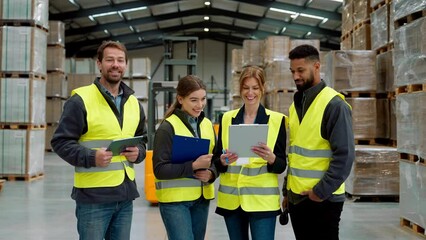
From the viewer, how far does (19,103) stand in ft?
31.3

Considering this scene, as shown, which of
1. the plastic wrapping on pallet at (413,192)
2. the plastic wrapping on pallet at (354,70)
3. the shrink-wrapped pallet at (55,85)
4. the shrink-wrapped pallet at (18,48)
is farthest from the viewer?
the shrink-wrapped pallet at (55,85)

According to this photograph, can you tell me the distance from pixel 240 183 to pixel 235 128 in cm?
40

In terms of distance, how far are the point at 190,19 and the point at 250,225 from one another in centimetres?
2542

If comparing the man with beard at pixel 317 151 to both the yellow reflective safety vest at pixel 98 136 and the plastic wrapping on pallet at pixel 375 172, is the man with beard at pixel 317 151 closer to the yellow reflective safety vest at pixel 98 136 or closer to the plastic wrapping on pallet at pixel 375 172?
the yellow reflective safety vest at pixel 98 136

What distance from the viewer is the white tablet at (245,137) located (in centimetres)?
257

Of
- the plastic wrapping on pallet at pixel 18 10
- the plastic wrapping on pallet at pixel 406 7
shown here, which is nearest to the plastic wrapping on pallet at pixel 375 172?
the plastic wrapping on pallet at pixel 406 7

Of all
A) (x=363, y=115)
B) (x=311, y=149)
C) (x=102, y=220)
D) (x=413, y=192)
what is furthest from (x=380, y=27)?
(x=102, y=220)

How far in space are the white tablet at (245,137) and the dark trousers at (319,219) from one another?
0.51 meters

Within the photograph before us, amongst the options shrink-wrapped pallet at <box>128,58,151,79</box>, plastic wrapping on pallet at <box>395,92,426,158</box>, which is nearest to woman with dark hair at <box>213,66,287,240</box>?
plastic wrapping on pallet at <box>395,92,426,158</box>

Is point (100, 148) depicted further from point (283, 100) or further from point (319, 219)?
point (283, 100)

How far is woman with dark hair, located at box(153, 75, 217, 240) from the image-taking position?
2670mm

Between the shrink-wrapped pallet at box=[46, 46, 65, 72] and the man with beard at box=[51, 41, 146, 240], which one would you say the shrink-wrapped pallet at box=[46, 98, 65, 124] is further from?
the man with beard at box=[51, 41, 146, 240]

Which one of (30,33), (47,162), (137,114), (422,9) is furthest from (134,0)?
(137,114)

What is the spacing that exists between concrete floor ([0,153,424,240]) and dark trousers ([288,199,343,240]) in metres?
2.73
